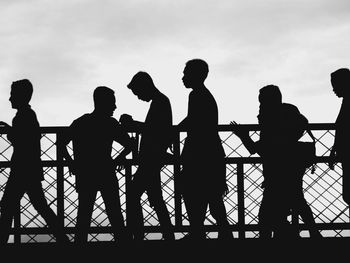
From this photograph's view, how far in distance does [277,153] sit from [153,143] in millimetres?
1337

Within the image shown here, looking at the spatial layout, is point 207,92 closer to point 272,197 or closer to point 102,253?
point 272,197

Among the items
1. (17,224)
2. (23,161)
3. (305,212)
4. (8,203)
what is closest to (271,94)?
(305,212)

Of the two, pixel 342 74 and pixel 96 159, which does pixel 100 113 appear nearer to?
pixel 96 159

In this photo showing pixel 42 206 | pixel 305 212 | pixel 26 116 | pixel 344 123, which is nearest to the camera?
pixel 344 123

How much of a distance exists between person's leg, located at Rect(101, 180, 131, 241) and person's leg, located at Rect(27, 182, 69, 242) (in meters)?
0.85

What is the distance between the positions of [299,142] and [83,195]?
2440 mm

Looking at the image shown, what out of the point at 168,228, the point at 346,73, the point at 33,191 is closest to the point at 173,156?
the point at 168,228

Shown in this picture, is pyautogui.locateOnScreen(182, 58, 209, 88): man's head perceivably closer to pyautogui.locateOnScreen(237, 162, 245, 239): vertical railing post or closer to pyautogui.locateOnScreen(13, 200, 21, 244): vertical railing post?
pyautogui.locateOnScreen(237, 162, 245, 239): vertical railing post

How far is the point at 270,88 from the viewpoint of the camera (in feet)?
22.6

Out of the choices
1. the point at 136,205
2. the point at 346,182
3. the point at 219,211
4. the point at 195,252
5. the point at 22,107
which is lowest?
the point at 195,252

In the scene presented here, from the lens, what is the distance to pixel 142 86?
22.0 ft

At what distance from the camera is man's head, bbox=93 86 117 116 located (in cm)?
662

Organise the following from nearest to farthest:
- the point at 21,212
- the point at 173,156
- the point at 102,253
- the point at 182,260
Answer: the point at 182,260
the point at 102,253
the point at 173,156
the point at 21,212

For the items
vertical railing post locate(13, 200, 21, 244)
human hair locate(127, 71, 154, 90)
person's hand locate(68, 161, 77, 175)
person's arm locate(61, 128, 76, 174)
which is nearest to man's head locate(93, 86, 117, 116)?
human hair locate(127, 71, 154, 90)
